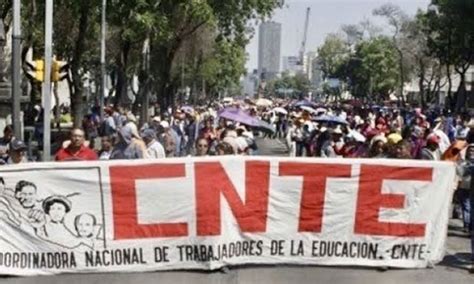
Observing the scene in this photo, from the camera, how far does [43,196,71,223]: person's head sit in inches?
396

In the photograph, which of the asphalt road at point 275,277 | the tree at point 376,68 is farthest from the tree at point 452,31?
the tree at point 376,68

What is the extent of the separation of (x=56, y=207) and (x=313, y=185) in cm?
282

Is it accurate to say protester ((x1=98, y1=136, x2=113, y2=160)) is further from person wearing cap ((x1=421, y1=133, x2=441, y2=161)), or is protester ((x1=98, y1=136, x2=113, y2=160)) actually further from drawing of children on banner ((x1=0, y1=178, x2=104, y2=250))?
person wearing cap ((x1=421, y1=133, x2=441, y2=161))

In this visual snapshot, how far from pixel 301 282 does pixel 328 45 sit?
156 m

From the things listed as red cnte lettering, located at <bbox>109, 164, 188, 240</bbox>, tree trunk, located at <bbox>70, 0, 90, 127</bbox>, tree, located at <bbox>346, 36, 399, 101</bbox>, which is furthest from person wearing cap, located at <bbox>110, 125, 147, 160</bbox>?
tree, located at <bbox>346, 36, 399, 101</bbox>

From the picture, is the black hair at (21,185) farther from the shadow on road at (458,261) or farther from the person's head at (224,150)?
the shadow on road at (458,261)

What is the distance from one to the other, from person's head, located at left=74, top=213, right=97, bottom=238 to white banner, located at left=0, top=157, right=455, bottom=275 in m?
0.01

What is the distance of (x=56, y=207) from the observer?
10.1 m

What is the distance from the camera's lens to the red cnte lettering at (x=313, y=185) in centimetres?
1036

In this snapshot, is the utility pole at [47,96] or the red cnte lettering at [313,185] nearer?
the red cnte lettering at [313,185]

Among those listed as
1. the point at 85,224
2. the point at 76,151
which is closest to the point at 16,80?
the point at 76,151

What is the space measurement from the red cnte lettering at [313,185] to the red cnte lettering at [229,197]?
12.0 inches

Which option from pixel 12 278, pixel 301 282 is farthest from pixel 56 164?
pixel 301 282

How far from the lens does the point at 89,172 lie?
33.2ft
